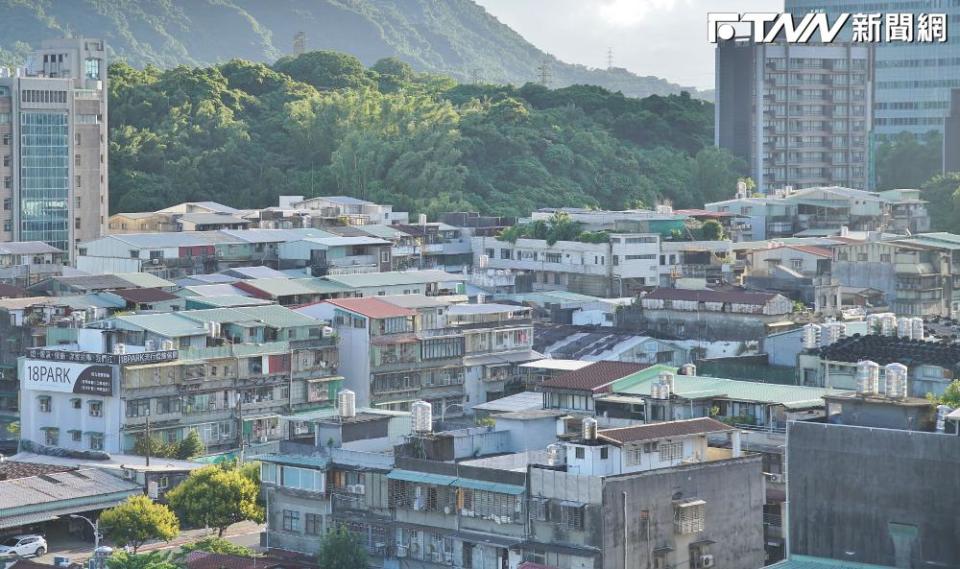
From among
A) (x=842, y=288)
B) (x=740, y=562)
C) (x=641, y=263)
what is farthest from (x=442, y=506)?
(x=641, y=263)

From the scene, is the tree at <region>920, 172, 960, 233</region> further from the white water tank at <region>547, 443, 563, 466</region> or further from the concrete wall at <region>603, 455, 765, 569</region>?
the white water tank at <region>547, 443, 563, 466</region>

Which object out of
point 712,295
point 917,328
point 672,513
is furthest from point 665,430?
point 712,295

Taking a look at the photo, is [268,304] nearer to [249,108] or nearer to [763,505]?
[763,505]

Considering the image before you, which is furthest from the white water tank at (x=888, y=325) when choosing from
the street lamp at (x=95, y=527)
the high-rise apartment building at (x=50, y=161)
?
the high-rise apartment building at (x=50, y=161)

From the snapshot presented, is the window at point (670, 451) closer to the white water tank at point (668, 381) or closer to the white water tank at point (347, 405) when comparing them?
the white water tank at point (668, 381)

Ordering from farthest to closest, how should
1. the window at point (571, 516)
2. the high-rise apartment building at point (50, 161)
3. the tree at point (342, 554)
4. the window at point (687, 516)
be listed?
the high-rise apartment building at point (50, 161) → the tree at point (342, 554) → the window at point (687, 516) → the window at point (571, 516)

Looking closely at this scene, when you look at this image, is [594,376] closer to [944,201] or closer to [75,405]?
[75,405]
